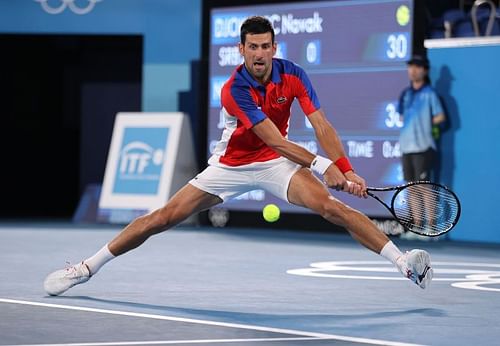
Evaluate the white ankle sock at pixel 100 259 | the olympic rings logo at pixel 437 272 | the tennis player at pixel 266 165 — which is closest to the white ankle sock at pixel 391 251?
the tennis player at pixel 266 165

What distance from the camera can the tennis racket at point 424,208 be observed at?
6941mm

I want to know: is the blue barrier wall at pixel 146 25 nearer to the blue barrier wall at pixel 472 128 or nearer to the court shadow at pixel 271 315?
the blue barrier wall at pixel 472 128

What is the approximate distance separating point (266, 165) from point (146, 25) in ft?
30.3

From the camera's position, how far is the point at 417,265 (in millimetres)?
6812

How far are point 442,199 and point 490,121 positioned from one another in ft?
20.5

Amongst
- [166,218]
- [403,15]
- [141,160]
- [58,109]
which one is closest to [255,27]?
[166,218]

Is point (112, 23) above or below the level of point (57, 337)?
above

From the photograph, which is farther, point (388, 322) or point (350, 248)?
point (350, 248)

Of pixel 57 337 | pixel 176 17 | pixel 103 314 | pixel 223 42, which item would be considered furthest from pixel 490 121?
pixel 57 337

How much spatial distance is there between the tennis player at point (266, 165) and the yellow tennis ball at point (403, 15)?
244 inches

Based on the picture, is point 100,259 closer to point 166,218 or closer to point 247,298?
point 166,218

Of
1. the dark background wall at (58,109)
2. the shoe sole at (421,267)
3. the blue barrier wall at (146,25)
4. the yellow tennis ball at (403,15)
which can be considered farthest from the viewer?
the dark background wall at (58,109)

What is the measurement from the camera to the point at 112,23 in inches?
635

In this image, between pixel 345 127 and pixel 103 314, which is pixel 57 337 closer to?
pixel 103 314
